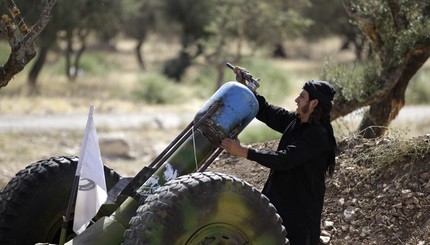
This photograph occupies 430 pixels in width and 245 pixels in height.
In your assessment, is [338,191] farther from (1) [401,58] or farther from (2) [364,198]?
(1) [401,58]

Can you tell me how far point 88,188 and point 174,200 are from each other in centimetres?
56

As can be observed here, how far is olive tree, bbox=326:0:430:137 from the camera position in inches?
348

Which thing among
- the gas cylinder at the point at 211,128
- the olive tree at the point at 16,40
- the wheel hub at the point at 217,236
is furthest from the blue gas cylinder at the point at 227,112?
the olive tree at the point at 16,40

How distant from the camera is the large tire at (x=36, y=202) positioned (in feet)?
18.5

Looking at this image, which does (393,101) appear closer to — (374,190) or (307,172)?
(374,190)

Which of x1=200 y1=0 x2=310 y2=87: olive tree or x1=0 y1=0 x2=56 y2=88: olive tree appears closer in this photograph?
x1=0 y1=0 x2=56 y2=88: olive tree

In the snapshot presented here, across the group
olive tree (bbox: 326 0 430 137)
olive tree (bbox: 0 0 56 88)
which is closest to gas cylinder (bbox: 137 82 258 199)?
olive tree (bbox: 0 0 56 88)

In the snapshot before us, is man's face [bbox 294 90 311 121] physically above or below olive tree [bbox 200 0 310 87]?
below

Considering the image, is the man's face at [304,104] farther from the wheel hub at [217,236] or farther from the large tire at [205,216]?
the wheel hub at [217,236]

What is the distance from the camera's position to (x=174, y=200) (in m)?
4.67

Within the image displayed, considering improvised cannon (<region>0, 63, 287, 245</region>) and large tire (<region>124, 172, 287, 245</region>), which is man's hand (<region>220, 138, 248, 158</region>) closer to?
improvised cannon (<region>0, 63, 287, 245</region>)

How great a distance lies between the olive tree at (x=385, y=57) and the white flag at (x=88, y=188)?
4.37 metres

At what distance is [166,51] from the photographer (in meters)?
51.2

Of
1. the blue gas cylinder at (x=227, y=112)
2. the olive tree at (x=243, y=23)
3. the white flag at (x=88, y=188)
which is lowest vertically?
the white flag at (x=88, y=188)
